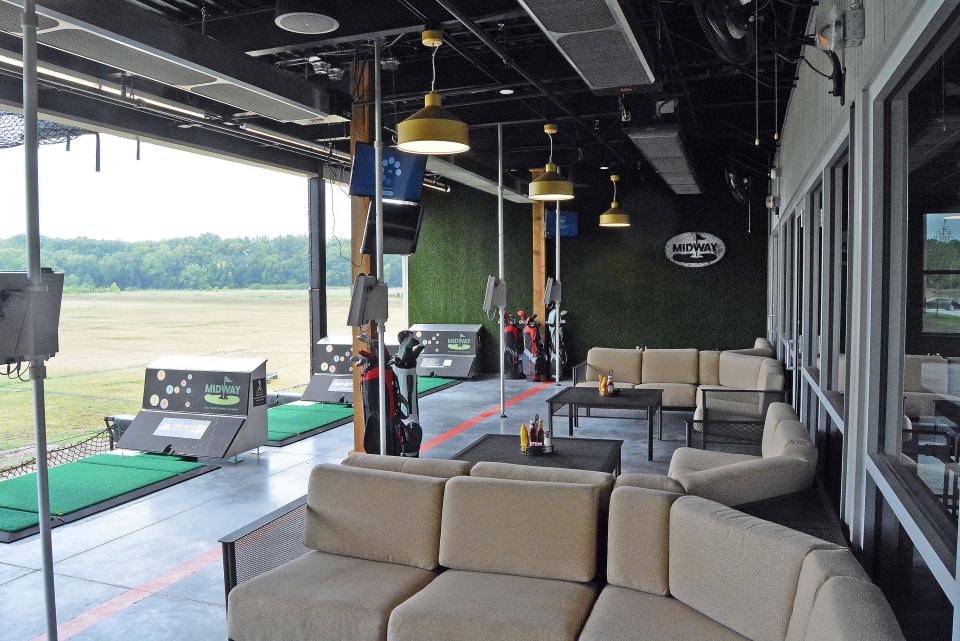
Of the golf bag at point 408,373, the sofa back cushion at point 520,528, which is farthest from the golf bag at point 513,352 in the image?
the sofa back cushion at point 520,528

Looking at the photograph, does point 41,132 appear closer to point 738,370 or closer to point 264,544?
point 264,544

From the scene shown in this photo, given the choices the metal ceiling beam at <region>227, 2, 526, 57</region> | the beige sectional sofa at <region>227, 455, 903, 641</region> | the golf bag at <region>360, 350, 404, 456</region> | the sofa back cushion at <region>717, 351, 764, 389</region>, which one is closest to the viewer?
the beige sectional sofa at <region>227, 455, 903, 641</region>

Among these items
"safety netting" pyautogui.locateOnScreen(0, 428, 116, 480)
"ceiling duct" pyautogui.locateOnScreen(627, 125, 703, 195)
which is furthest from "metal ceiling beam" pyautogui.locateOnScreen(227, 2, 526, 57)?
"safety netting" pyautogui.locateOnScreen(0, 428, 116, 480)

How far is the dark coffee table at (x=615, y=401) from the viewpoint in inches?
299

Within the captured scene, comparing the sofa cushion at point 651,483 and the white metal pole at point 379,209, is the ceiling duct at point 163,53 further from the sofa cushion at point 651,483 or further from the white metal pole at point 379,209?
the sofa cushion at point 651,483

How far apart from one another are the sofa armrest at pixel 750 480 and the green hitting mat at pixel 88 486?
4.67 m

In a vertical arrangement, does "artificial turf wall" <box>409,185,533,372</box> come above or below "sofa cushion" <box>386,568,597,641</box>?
above

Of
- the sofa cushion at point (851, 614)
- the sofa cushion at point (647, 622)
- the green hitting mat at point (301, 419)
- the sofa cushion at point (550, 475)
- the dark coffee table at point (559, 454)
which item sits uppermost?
the sofa cushion at point (550, 475)

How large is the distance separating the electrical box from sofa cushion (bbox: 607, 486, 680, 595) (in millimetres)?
2452

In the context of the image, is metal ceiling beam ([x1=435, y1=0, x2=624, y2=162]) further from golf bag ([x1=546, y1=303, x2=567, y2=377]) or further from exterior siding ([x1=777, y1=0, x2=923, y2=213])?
golf bag ([x1=546, y1=303, x2=567, y2=377])

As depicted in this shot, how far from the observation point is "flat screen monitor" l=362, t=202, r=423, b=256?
641cm

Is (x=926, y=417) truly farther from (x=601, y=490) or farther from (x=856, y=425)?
(x=601, y=490)

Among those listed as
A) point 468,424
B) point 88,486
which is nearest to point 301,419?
point 468,424

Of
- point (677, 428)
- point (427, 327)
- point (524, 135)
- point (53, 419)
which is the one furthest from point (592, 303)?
point (53, 419)
